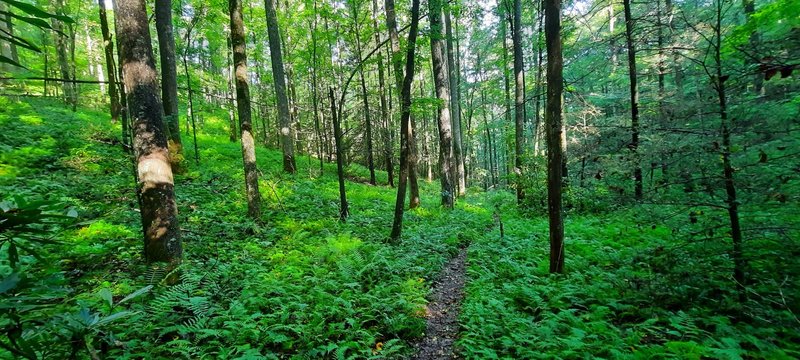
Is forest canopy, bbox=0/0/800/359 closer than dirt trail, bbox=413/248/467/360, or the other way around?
forest canopy, bbox=0/0/800/359

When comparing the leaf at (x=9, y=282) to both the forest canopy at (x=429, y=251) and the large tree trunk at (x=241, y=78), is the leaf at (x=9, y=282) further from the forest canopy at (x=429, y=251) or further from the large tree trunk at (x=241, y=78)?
the large tree trunk at (x=241, y=78)

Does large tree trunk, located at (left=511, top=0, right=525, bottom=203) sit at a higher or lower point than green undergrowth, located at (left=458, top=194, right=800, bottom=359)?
higher

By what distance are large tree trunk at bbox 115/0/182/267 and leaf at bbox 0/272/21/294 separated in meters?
4.85

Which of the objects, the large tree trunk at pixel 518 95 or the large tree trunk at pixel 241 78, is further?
the large tree trunk at pixel 518 95

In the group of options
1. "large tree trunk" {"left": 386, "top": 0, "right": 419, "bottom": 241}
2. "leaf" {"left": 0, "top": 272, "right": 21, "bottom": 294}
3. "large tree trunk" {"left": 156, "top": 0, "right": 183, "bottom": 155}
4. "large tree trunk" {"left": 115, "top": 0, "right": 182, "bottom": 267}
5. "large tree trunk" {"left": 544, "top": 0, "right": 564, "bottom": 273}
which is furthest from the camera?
"large tree trunk" {"left": 156, "top": 0, "right": 183, "bottom": 155}

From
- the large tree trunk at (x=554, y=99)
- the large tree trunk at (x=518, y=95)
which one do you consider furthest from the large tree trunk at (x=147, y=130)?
the large tree trunk at (x=518, y=95)

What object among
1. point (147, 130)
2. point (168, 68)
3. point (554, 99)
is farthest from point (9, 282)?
point (168, 68)

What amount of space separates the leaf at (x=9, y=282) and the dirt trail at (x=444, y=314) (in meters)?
4.29

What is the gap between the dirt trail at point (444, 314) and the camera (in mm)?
4918

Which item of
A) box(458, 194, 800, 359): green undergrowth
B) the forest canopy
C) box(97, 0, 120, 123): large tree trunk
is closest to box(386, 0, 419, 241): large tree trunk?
the forest canopy

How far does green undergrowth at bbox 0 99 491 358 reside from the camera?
3657mm

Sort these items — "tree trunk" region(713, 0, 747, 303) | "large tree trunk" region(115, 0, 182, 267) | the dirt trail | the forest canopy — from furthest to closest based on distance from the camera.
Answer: "large tree trunk" region(115, 0, 182, 267)
the dirt trail
"tree trunk" region(713, 0, 747, 303)
the forest canopy

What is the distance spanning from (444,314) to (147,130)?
5.57 meters

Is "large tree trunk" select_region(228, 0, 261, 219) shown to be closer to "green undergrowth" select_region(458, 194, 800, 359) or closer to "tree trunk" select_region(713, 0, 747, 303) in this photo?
"green undergrowth" select_region(458, 194, 800, 359)
